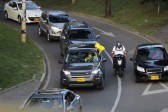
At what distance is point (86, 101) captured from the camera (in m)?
20.4

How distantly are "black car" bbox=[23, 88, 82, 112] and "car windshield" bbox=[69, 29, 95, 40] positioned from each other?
12126 millimetres

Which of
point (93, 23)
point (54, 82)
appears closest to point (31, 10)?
point (93, 23)

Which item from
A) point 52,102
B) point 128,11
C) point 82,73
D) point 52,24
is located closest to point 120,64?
point 82,73

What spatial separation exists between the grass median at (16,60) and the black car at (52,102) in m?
6.22

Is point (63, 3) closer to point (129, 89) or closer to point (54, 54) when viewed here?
point (54, 54)

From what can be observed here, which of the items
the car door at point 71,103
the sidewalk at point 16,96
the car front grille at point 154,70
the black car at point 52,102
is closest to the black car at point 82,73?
the sidewalk at point 16,96

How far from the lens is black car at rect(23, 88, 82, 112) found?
15.4m

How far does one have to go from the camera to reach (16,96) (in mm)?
20625

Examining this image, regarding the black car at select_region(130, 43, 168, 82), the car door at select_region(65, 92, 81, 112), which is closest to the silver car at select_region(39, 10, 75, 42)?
the black car at select_region(130, 43, 168, 82)

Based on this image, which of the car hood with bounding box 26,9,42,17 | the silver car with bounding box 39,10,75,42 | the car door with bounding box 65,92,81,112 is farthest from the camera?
the car hood with bounding box 26,9,42,17

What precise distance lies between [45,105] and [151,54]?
384 inches

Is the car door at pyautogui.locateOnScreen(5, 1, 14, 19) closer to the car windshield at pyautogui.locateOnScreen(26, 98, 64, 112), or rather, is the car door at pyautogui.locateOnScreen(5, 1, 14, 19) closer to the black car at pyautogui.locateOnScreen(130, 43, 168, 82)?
the black car at pyautogui.locateOnScreen(130, 43, 168, 82)

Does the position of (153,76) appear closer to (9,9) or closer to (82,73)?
(82,73)

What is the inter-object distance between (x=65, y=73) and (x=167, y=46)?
11.6 m
